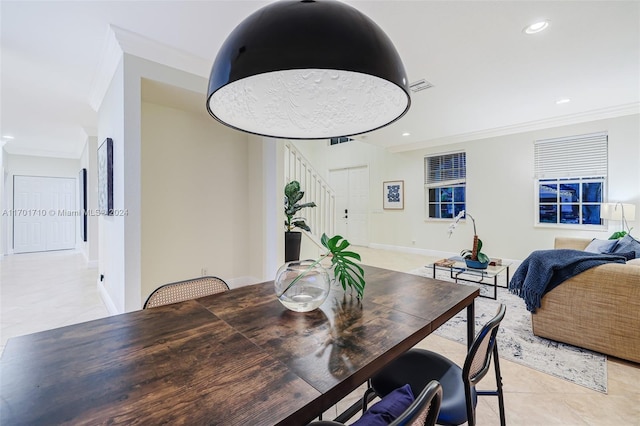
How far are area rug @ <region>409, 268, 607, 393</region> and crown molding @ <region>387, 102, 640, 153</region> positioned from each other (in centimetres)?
355

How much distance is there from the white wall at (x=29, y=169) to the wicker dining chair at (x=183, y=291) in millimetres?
7552

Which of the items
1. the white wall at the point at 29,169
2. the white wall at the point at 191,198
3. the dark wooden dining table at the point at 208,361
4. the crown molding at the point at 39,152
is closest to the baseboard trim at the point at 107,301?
the white wall at the point at 191,198

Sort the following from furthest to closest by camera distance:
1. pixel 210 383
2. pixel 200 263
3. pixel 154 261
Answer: pixel 200 263 < pixel 154 261 < pixel 210 383

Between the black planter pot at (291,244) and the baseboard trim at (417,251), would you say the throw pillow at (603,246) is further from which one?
the black planter pot at (291,244)

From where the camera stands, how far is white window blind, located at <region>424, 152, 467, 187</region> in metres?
6.05

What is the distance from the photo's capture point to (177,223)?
11.1 feet

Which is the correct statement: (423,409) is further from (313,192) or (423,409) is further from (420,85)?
(313,192)

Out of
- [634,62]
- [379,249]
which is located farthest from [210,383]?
[379,249]

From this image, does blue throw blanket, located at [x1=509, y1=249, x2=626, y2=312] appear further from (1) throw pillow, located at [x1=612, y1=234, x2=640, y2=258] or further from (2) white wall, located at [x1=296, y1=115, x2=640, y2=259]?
(2) white wall, located at [x1=296, y1=115, x2=640, y2=259]

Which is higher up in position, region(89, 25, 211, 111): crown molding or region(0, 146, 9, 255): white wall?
region(89, 25, 211, 111): crown molding

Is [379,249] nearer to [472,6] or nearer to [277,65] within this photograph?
[472,6]

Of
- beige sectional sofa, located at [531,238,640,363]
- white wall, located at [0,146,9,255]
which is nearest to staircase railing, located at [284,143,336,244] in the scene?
beige sectional sofa, located at [531,238,640,363]

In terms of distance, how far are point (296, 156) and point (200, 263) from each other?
2184mm

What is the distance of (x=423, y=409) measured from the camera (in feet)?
1.96
